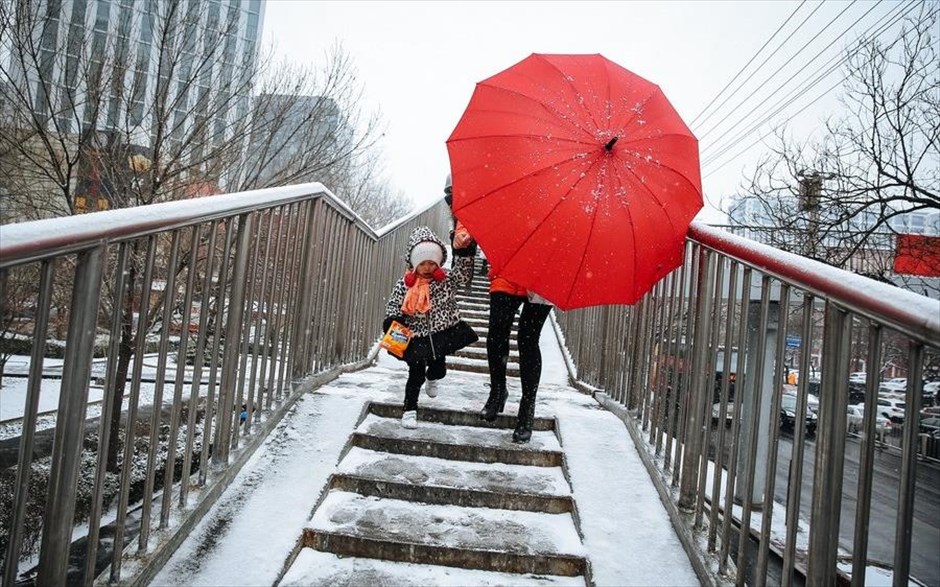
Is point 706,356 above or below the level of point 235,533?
above

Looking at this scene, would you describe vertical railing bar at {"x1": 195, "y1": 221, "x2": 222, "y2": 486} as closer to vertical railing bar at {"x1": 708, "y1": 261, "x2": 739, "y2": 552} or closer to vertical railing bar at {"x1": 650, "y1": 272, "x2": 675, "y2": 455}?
vertical railing bar at {"x1": 708, "y1": 261, "x2": 739, "y2": 552}

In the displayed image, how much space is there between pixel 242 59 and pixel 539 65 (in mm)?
9217

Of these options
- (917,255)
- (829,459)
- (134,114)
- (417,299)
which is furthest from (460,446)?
(917,255)

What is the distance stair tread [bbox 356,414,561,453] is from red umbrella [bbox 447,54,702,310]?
1.12 m

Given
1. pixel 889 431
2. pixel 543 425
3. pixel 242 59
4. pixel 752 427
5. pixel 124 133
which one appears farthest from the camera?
pixel 242 59

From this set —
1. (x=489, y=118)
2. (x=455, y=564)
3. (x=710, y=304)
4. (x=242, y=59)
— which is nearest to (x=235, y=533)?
(x=455, y=564)

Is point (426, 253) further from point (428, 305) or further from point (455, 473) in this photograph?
point (455, 473)

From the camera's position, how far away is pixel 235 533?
234cm

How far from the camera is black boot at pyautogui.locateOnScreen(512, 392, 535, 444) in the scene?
3.34 meters

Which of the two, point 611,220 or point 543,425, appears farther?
point 543,425

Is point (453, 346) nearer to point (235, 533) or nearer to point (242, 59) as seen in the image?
point (235, 533)

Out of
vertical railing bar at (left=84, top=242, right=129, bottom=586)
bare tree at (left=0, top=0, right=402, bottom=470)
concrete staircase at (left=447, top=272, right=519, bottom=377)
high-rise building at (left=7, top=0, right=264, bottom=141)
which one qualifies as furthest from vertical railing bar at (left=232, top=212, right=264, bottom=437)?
high-rise building at (left=7, top=0, right=264, bottom=141)

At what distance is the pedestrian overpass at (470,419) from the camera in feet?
4.95

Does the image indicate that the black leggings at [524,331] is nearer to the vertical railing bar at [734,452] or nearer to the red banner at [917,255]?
the vertical railing bar at [734,452]
